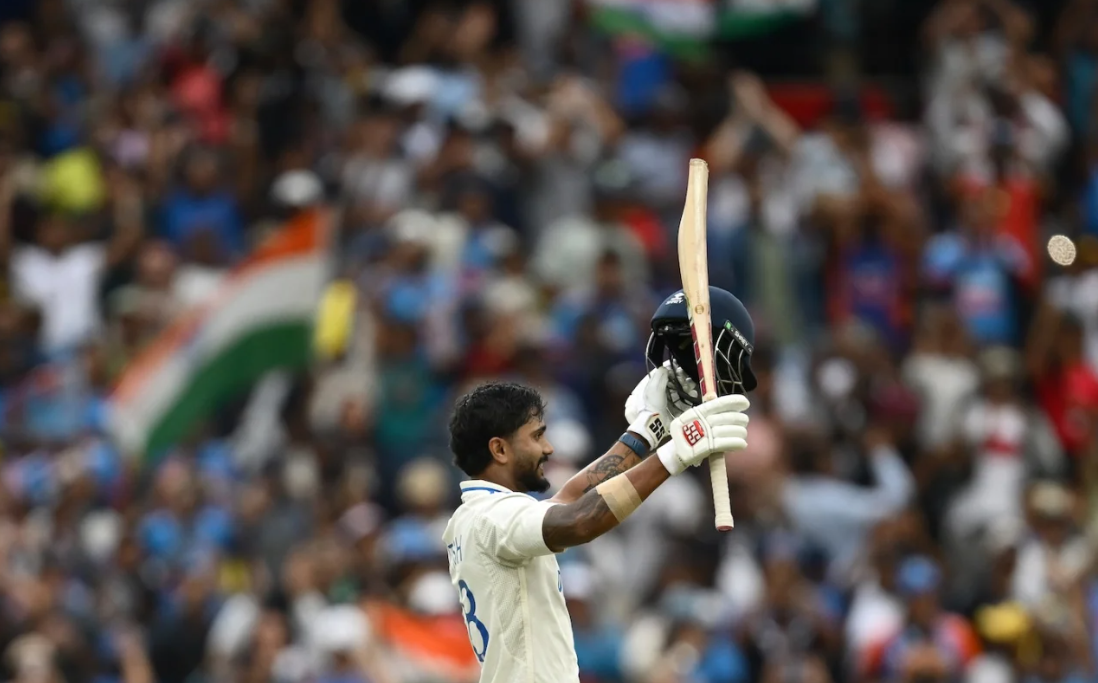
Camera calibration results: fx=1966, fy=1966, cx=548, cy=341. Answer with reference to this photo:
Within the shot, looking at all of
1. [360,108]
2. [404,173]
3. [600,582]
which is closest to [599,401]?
[600,582]

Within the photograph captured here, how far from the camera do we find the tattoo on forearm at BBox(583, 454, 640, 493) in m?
7.67

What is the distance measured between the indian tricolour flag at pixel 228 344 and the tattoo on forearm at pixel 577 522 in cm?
801

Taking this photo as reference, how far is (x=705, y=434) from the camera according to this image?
22.0 feet

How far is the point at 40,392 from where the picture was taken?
1469cm

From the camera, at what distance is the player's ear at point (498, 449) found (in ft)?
24.2

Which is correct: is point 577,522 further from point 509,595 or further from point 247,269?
point 247,269

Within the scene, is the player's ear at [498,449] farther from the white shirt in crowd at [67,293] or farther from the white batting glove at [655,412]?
the white shirt in crowd at [67,293]

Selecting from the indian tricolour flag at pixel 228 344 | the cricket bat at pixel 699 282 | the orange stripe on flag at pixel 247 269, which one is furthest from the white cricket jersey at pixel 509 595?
the orange stripe on flag at pixel 247 269

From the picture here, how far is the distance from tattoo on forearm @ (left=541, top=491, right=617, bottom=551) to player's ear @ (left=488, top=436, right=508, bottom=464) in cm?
51

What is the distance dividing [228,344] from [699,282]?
7.94 m

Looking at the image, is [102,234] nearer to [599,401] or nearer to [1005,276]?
[599,401]

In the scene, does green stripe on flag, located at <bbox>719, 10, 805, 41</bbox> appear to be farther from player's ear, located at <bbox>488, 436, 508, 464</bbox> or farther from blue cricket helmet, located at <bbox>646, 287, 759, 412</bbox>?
player's ear, located at <bbox>488, 436, 508, 464</bbox>

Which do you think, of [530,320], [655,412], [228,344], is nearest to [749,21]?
[530,320]

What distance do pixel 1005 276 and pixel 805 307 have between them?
151 cm
